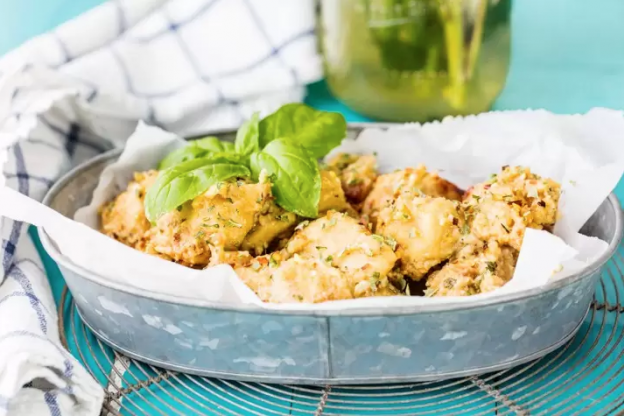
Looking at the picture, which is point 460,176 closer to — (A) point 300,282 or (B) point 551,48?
(A) point 300,282

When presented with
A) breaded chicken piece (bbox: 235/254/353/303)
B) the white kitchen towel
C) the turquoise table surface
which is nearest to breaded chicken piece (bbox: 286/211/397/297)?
breaded chicken piece (bbox: 235/254/353/303)

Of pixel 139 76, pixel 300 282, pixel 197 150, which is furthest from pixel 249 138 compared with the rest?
pixel 139 76

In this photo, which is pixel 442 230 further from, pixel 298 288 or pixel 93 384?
pixel 93 384

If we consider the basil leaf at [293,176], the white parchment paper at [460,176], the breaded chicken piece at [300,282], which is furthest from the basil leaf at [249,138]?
the breaded chicken piece at [300,282]

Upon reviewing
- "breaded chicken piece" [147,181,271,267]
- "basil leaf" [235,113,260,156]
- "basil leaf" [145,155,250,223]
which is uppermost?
"basil leaf" [145,155,250,223]

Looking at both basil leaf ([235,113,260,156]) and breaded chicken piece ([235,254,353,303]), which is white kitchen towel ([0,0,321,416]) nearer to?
basil leaf ([235,113,260,156])

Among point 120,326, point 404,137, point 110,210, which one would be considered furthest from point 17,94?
point 404,137
